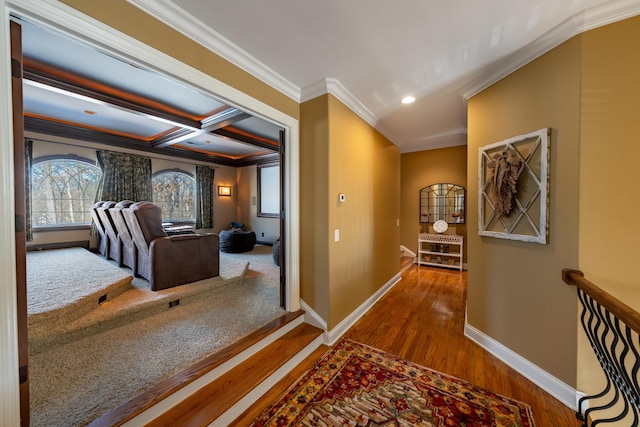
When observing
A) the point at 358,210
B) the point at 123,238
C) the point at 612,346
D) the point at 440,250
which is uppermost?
the point at 358,210

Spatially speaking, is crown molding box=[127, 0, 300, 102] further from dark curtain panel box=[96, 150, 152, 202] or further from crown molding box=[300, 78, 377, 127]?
dark curtain panel box=[96, 150, 152, 202]

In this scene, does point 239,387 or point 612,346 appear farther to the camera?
point 239,387

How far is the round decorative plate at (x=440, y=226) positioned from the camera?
16.7 ft

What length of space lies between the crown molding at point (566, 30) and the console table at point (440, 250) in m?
3.42

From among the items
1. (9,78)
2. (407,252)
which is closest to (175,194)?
(9,78)

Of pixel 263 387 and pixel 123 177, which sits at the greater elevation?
pixel 123 177

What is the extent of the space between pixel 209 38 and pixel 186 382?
2.49m

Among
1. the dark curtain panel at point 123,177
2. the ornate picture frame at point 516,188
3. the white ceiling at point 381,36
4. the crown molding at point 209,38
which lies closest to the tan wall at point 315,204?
the white ceiling at point 381,36

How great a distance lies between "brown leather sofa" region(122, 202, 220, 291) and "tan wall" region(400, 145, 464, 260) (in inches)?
176

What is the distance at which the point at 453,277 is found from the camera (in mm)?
4438

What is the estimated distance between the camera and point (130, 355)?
1.84 metres

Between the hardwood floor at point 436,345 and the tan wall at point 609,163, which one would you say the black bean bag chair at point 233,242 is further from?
the tan wall at point 609,163

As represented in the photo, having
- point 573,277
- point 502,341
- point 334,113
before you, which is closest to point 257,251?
point 334,113

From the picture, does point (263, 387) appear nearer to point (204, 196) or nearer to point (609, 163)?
point (609, 163)
